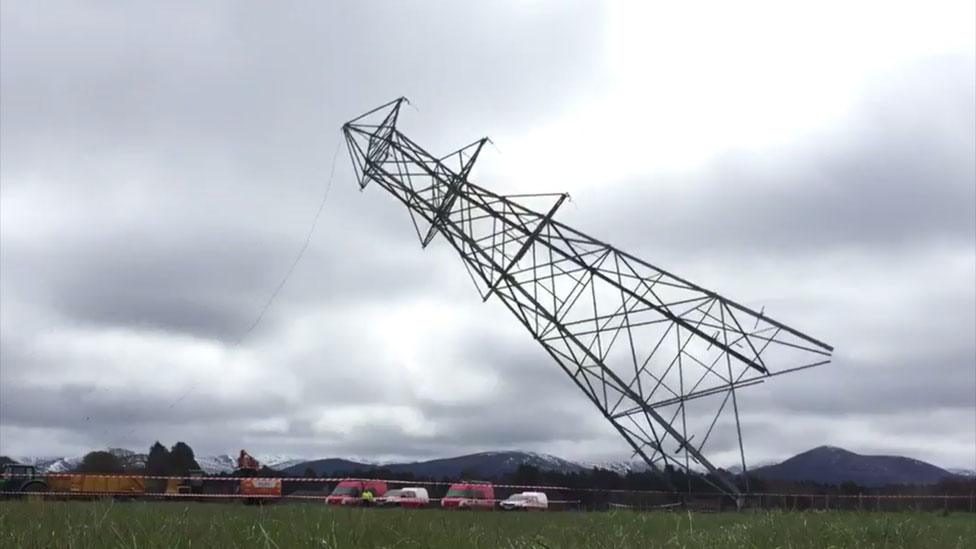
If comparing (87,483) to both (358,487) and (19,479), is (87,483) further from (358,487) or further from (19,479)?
(358,487)

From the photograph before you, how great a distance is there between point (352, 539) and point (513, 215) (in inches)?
888

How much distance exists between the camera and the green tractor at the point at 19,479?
38.6 meters

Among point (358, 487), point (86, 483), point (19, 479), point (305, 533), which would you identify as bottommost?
point (305, 533)

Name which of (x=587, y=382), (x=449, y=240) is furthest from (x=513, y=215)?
(x=587, y=382)

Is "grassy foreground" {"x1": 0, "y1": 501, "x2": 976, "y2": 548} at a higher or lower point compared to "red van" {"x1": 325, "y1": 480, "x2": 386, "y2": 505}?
lower

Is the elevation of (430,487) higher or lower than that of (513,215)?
lower

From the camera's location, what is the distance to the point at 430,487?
4125 centimetres

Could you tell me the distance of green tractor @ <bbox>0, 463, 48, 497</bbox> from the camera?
38562mm

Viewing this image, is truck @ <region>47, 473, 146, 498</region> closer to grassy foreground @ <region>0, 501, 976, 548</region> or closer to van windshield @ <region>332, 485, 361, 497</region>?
van windshield @ <region>332, 485, 361, 497</region>

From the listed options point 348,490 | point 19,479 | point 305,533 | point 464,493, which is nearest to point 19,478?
point 19,479

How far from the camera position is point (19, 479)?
135 feet

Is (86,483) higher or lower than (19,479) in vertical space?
lower

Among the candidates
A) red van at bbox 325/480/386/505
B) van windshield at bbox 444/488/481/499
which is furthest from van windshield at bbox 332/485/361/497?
van windshield at bbox 444/488/481/499

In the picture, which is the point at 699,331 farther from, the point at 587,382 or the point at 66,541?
the point at 66,541
